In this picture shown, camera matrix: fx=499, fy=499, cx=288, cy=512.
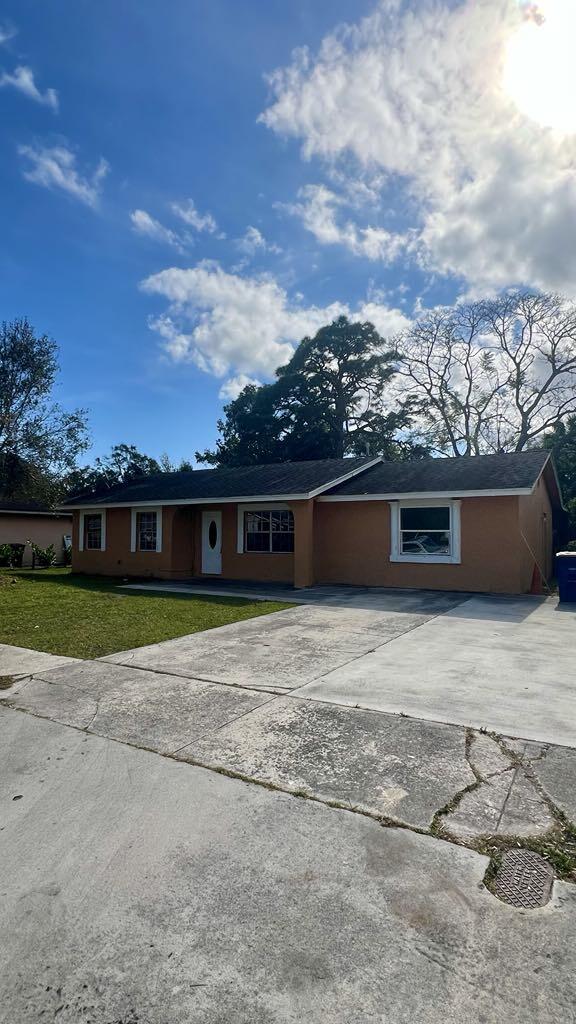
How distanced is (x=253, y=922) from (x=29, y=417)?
94.6 feet

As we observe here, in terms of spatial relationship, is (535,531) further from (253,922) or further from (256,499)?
(253,922)

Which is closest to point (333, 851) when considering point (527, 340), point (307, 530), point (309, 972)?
point (309, 972)

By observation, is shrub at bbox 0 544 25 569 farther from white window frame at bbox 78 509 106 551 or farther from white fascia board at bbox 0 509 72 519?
white window frame at bbox 78 509 106 551

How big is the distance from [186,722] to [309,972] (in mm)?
2615

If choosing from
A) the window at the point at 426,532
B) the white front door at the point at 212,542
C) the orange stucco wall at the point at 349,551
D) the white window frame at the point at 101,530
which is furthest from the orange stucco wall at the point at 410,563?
the white window frame at the point at 101,530

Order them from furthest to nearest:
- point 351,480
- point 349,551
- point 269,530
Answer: point 351,480 → point 269,530 → point 349,551

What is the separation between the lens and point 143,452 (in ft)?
145

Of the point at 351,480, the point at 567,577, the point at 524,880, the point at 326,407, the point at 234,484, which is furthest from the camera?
the point at 326,407

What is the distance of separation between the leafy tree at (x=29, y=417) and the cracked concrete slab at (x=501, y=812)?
27831mm

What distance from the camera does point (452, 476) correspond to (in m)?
13.6

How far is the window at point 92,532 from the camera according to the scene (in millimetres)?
18203

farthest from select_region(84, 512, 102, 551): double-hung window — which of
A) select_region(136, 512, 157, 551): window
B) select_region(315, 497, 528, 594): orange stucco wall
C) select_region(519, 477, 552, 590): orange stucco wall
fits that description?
select_region(519, 477, 552, 590): orange stucco wall

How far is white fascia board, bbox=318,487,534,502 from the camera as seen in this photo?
11.6 metres

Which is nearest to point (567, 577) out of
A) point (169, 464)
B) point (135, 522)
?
point (135, 522)
